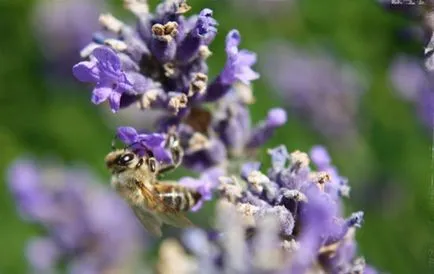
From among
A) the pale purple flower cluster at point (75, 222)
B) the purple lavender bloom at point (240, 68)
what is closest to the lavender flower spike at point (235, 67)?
the purple lavender bloom at point (240, 68)

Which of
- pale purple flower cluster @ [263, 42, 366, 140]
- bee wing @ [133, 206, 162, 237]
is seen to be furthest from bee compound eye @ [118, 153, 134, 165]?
pale purple flower cluster @ [263, 42, 366, 140]

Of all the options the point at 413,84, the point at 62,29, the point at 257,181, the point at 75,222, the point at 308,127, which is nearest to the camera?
the point at 257,181

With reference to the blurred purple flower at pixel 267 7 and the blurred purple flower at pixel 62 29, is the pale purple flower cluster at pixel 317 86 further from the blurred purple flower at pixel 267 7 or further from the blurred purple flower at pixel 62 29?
the blurred purple flower at pixel 62 29

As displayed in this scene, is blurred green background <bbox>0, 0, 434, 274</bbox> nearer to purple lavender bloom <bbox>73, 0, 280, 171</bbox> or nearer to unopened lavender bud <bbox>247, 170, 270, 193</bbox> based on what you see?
unopened lavender bud <bbox>247, 170, 270, 193</bbox>

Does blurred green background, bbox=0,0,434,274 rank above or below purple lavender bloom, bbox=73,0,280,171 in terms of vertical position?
below

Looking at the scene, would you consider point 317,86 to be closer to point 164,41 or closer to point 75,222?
point 75,222

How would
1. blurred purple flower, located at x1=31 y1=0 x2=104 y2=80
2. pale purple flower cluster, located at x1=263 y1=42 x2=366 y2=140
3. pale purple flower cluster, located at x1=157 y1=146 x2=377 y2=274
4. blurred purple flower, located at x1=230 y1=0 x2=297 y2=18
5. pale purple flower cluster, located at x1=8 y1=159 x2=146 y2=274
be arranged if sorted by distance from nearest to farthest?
pale purple flower cluster, located at x1=157 y1=146 x2=377 y2=274 < pale purple flower cluster, located at x1=8 y1=159 x2=146 y2=274 < pale purple flower cluster, located at x1=263 y1=42 x2=366 y2=140 < blurred purple flower, located at x1=230 y1=0 x2=297 y2=18 < blurred purple flower, located at x1=31 y1=0 x2=104 y2=80

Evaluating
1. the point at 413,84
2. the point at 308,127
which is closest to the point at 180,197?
the point at 413,84
